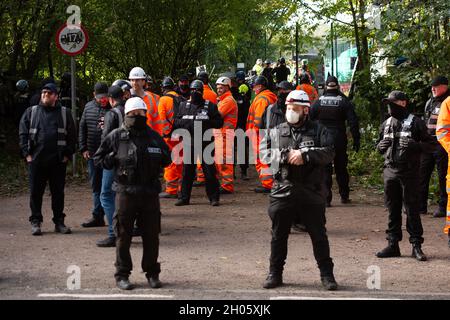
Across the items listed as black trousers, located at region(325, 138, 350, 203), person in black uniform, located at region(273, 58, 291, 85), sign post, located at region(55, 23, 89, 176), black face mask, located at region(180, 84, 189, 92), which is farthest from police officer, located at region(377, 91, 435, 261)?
person in black uniform, located at region(273, 58, 291, 85)

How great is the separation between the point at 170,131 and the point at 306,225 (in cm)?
620

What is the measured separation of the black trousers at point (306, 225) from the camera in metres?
8.48

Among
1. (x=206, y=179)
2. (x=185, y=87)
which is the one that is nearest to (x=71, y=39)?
(x=185, y=87)

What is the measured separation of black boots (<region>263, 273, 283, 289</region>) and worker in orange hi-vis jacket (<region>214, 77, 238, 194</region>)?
6.58m

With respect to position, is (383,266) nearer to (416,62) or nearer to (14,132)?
(416,62)

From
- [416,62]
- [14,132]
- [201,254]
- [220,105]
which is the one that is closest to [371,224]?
[201,254]

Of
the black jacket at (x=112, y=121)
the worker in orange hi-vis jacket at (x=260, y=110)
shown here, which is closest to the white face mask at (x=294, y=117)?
the black jacket at (x=112, y=121)

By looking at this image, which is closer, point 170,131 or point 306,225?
point 306,225

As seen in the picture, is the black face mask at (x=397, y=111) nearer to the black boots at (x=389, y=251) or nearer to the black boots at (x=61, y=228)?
the black boots at (x=389, y=251)

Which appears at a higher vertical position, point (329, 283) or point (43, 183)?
point (43, 183)

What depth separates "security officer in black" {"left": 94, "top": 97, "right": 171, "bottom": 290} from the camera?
8.59m

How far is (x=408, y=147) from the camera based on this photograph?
32.7 feet

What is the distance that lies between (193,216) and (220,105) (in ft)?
9.34

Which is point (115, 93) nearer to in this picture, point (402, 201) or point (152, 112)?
point (152, 112)
